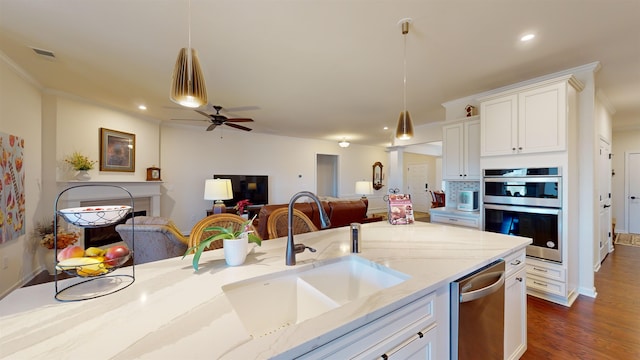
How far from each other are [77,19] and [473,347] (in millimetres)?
3496

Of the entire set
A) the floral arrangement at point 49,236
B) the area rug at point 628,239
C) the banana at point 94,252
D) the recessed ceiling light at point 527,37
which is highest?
the recessed ceiling light at point 527,37

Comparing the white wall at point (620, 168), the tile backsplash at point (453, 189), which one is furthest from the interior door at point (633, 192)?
the tile backsplash at point (453, 189)

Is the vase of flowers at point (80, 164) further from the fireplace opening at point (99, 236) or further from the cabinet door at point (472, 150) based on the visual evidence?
the cabinet door at point (472, 150)

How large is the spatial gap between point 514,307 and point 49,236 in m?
5.10

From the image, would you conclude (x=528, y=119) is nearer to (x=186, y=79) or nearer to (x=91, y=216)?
(x=186, y=79)

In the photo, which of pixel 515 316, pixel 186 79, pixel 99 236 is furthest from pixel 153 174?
pixel 515 316

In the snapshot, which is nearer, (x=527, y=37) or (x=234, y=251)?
(x=234, y=251)

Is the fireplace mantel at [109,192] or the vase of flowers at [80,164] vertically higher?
the vase of flowers at [80,164]

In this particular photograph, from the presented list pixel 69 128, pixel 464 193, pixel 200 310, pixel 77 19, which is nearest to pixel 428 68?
pixel 464 193

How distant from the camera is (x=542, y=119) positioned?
8.39 feet

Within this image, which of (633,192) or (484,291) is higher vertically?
(633,192)

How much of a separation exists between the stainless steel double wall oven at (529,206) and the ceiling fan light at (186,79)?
3.18 metres

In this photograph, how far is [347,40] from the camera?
2.23 meters

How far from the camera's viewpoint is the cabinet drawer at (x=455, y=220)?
10.4ft
